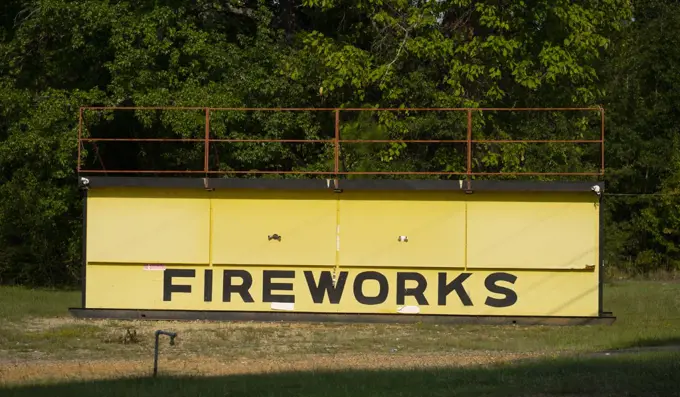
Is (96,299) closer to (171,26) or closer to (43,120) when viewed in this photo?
(43,120)

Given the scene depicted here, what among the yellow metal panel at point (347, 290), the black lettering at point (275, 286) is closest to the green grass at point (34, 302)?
the yellow metal panel at point (347, 290)

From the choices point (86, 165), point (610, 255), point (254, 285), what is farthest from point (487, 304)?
point (610, 255)

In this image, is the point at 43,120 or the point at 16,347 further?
the point at 43,120

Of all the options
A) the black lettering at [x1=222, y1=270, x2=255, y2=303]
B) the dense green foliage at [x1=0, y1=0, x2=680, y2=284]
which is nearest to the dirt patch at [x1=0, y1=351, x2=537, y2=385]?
the black lettering at [x1=222, y1=270, x2=255, y2=303]

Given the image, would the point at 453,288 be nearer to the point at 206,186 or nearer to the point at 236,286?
the point at 236,286

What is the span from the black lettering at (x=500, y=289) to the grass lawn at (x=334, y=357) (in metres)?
0.60

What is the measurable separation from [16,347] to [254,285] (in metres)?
5.69

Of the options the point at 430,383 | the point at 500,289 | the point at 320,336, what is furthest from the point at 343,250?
the point at 430,383

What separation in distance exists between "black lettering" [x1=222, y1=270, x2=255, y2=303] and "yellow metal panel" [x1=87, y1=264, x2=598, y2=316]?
22mm

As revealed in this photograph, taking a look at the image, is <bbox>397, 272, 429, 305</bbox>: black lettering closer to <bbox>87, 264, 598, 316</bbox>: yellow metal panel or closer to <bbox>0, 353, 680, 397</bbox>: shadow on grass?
<bbox>87, 264, 598, 316</bbox>: yellow metal panel

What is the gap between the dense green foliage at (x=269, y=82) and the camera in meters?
31.9

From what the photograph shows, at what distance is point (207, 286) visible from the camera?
24.7m

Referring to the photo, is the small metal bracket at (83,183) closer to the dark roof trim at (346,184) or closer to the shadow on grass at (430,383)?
the dark roof trim at (346,184)

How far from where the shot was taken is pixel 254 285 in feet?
80.8
